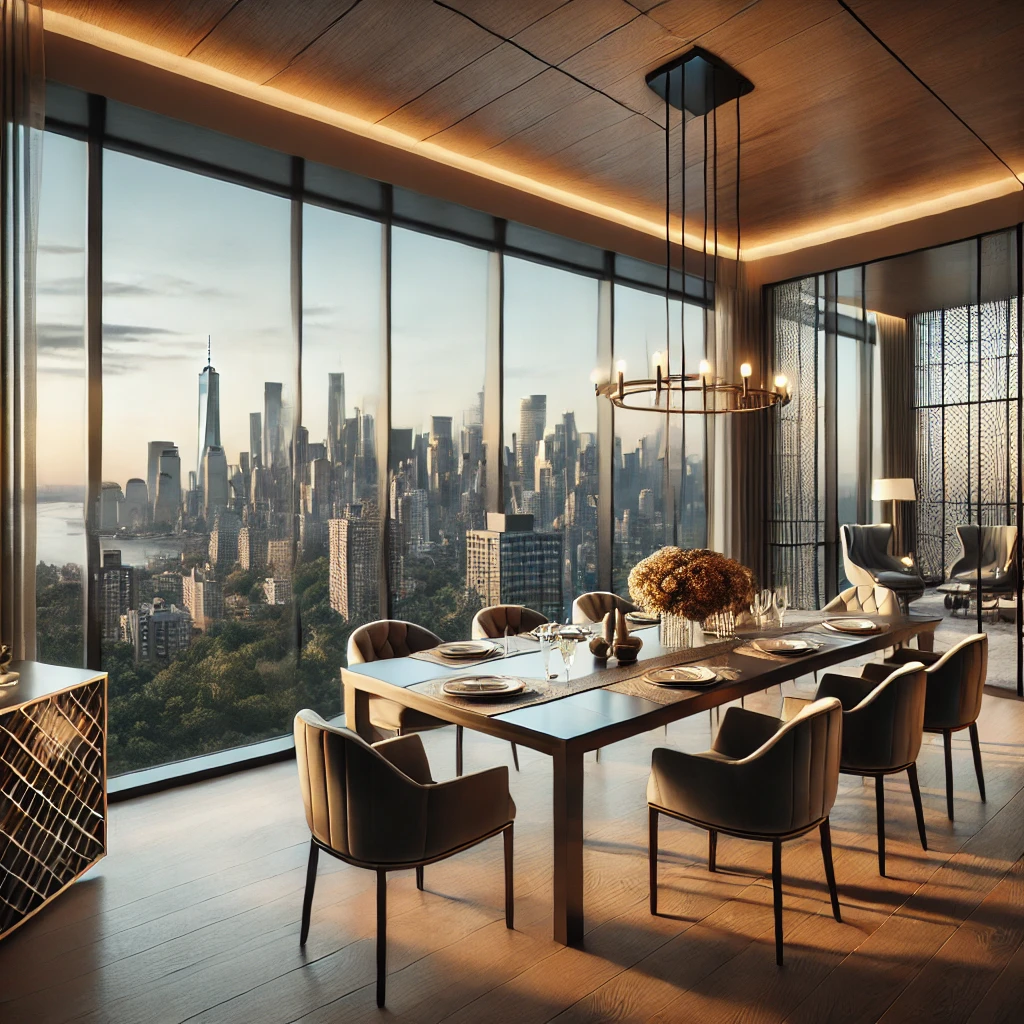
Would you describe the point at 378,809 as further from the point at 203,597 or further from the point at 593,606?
the point at 593,606

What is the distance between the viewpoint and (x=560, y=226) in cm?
541

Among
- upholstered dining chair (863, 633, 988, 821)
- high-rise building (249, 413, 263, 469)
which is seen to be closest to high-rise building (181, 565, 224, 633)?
high-rise building (249, 413, 263, 469)

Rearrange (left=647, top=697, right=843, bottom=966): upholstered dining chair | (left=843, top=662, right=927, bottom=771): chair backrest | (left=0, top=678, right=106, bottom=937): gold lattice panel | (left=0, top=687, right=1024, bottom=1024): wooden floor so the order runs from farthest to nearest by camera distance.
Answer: (left=843, top=662, right=927, bottom=771): chair backrest
(left=0, top=678, right=106, bottom=937): gold lattice panel
(left=647, top=697, right=843, bottom=966): upholstered dining chair
(left=0, top=687, right=1024, bottom=1024): wooden floor

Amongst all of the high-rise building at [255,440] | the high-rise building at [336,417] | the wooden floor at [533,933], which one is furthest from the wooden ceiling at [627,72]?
the wooden floor at [533,933]

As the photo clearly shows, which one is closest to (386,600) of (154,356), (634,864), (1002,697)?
(154,356)

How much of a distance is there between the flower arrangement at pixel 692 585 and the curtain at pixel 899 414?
122 inches

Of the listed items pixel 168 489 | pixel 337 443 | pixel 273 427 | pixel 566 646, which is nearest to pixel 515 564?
pixel 337 443

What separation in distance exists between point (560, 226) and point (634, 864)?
4.06 meters

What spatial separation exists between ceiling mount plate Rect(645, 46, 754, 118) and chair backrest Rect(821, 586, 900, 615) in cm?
276

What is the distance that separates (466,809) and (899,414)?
5.03 metres

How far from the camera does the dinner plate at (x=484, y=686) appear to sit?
273cm

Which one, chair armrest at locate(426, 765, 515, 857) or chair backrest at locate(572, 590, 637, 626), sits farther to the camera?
chair backrest at locate(572, 590, 637, 626)

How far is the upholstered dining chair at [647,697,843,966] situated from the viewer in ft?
7.61

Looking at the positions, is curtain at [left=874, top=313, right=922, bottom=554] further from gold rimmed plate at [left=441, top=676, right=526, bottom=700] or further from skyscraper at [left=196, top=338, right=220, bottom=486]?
skyscraper at [left=196, top=338, right=220, bottom=486]
